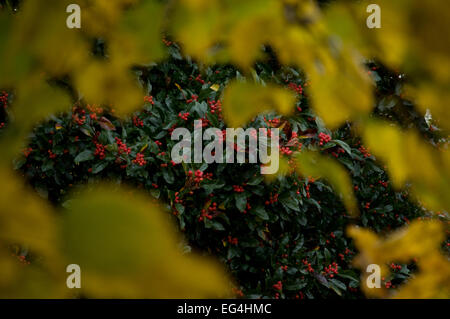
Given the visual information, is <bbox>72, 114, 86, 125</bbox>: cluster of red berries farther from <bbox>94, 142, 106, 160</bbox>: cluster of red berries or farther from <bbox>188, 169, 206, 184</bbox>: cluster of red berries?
<bbox>188, 169, 206, 184</bbox>: cluster of red berries

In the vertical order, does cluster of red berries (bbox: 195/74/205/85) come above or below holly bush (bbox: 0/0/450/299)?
above

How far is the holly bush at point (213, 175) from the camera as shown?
1906 millimetres

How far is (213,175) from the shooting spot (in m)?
2.03

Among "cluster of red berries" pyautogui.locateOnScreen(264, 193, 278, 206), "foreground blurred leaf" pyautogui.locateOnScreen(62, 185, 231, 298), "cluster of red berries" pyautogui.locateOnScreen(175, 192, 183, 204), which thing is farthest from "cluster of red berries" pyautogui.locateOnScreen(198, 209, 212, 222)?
"foreground blurred leaf" pyautogui.locateOnScreen(62, 185, 231, 298)

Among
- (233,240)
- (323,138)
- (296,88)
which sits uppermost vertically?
(296,88)

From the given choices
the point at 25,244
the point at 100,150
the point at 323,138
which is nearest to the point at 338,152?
the point at 323,138

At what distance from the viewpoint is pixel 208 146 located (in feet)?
6.39

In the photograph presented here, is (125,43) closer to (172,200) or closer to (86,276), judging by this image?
(86,276)

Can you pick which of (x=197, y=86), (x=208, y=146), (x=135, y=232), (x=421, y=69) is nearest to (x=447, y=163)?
(x=421, y=69)

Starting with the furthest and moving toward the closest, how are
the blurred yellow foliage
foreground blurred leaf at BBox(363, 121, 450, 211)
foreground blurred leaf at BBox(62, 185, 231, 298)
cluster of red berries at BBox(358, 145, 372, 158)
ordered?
cluster of red berries at BBox(358, 145, 372, 158) < the blurred yellow foliage < foreground blurred leaf at BBox(363, 121, 450, 211) < foreground blurred leaf at BBox(62, 185, 231, 298)

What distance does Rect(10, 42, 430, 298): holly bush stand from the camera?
1.91 metres

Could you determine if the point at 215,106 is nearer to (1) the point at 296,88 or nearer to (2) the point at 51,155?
(1) the point at 296,88

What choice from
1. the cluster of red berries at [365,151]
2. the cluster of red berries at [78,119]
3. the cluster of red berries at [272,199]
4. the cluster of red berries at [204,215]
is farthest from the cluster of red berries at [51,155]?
the cluster of red berries at [365,151]

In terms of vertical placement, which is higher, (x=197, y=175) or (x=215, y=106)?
(x=215, y=106)
